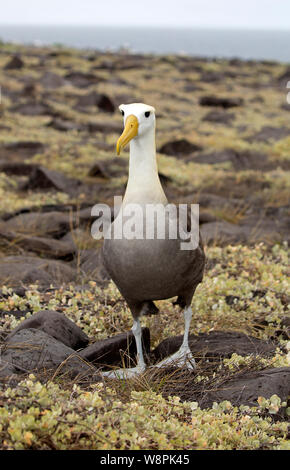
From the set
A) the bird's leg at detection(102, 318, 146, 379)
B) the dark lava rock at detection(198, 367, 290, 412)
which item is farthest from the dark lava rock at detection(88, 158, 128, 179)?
the dark lava rock at detection(198, 367, 290, 412)

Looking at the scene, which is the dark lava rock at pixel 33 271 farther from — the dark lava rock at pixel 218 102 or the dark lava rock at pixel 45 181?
the dark lava rock at pixel 218 102

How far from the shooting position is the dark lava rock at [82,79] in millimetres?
24562

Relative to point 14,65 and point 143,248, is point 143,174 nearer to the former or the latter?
point 143,248

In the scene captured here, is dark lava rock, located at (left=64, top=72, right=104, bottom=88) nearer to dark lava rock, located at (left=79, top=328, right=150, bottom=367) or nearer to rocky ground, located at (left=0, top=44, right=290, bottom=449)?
rocky ground, located at (left=0, top=44, right=290, bottom=449)

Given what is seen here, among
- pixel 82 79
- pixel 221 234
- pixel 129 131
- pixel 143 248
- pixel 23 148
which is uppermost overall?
pixel 82 79

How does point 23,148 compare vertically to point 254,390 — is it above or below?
above

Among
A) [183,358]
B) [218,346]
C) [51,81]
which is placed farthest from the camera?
[51,81]

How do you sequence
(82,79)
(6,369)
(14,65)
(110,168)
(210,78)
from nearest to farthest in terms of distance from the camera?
(6,369)
(110,168)
(82,79)
(14,65)
(210,78)

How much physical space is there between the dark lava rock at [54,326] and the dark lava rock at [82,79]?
70.4 ft

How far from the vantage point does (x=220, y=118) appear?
18.0 metres

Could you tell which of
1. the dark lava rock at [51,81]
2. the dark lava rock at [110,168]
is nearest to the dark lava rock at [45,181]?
the dark lava rock at [110,168]

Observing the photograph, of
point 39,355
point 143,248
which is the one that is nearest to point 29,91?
point 143,248

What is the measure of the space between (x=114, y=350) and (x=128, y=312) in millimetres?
705

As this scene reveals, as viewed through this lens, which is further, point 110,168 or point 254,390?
point 110,168
